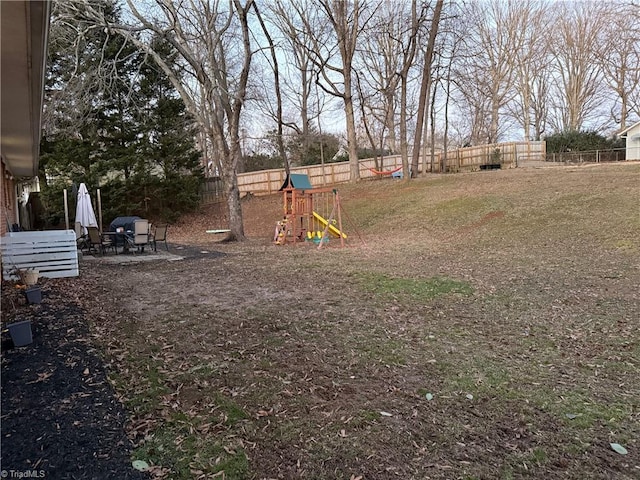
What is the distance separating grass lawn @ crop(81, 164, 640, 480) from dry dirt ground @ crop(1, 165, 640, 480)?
17 millimetres

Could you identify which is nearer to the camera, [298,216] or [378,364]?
[378,364]

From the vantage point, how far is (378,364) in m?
3.81

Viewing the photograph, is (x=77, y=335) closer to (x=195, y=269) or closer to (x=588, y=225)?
(x=195, y=269)

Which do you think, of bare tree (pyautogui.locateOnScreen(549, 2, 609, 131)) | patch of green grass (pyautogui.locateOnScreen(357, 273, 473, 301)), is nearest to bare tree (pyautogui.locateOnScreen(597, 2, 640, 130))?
bare tree (pyautogui.locateOnScreen(549, 2, 609, 131))

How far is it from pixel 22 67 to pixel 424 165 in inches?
979

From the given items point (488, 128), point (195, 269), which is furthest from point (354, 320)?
point (488, 128)

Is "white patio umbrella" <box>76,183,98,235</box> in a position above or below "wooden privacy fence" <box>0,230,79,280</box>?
above

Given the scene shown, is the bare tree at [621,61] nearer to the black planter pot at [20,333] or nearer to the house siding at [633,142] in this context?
the house siding at [633,142]

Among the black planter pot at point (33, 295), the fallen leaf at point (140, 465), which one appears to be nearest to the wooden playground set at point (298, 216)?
the black planter pot at point (33, 295)

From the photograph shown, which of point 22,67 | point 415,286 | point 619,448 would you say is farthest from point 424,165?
point 619,448

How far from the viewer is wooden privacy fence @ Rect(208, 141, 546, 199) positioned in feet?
88.1

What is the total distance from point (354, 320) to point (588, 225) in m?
9.63

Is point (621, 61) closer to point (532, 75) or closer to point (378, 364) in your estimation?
point (532, 75)

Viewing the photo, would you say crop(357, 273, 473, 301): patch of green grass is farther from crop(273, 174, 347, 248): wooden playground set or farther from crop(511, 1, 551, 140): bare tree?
crop(511, 1, 551, 140): bare tree
